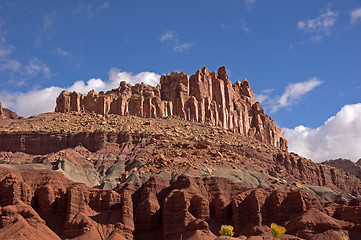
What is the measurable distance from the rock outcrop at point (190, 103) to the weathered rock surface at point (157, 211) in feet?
165

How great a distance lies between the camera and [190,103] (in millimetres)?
144375

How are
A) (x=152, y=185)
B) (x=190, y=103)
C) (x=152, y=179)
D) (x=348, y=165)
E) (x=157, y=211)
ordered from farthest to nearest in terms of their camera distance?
(x=348, y=165)
(x=190, y=103)
(x=152, y=179)
(x=152, y=185)
(x=157, y=211)

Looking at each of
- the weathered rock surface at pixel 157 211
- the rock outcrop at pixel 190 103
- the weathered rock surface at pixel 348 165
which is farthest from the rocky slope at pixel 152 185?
the weathered rock surface at pixel 348 165

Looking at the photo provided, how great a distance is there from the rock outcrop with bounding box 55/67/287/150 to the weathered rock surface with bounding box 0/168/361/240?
50.3 metres

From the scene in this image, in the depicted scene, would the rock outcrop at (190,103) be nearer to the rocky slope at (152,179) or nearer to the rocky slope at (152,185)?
the rocky slope at (152,179)

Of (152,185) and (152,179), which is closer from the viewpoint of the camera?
(152,185)

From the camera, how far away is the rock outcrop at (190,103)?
13788cm

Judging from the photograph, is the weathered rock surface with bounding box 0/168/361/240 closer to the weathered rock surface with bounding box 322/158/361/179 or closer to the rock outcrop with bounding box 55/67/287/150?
the rock outcrop with bounding box 55/67/287/150

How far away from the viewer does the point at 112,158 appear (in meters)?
110

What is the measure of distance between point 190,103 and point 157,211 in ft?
214

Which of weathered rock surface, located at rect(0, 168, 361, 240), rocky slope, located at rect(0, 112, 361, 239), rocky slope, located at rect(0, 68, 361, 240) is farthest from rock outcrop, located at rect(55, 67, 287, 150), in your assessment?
weathered rock surface, located at rect(0, 168, 361, 240)

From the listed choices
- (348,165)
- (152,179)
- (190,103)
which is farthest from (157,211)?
(348,165)

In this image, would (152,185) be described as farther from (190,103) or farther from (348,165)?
(348,165)

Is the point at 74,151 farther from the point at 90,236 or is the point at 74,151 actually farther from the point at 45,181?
the point at 90,236
